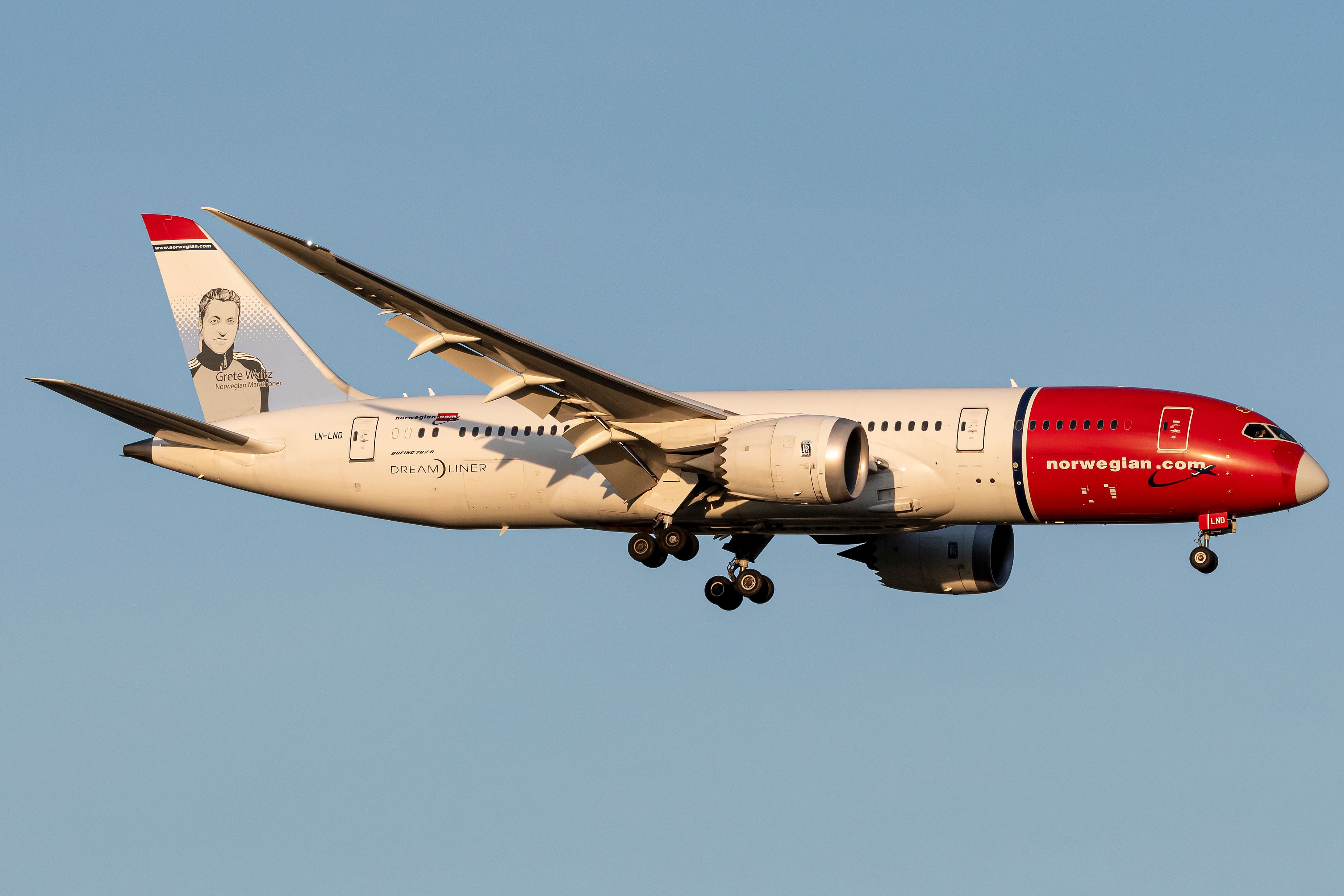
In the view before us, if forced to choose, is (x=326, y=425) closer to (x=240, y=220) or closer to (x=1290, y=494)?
(x=240, y=220)

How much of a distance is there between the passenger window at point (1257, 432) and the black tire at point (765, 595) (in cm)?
1083

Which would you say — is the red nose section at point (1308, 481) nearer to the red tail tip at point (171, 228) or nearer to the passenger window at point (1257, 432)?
the passenger window at point (1257, 432)

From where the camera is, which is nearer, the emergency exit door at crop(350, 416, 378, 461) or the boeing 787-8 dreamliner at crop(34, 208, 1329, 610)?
the boeing 787-8 dreamliner at crop(34, 208, 1329, 610)

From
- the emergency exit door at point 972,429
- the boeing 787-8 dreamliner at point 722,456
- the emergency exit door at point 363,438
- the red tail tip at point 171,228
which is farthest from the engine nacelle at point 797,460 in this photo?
the red tail tip at point 171,228

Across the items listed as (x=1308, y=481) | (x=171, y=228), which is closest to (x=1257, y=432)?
(x=1308, y=481)

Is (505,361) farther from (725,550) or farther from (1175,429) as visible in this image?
(1175,429)

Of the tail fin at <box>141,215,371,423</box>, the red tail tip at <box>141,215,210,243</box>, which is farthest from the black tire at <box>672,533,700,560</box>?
the red tail tip at <box>141,215,210,243</box>

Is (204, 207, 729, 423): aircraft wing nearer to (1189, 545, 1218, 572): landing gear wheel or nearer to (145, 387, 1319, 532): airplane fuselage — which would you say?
(145, 387, 1319, 532): airplane fuselage

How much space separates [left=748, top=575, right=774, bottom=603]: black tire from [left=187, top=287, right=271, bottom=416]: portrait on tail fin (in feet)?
42.6

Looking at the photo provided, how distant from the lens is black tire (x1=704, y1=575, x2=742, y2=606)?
4197 cm

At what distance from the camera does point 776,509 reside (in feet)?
129

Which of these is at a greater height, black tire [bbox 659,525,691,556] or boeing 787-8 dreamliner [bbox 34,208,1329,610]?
boeing 787-8 dreamliner [bbox 34,208,1329,610]

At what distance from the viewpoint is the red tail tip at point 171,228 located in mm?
47094

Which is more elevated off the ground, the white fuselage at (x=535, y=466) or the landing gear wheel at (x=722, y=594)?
the white fuselage at (x=535, y=466)
